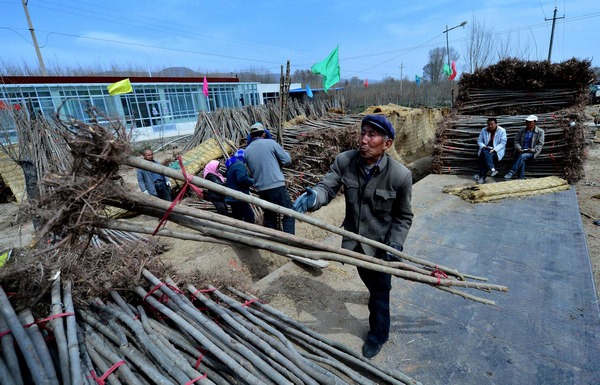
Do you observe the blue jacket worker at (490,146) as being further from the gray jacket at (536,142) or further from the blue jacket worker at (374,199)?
the blue jacket worker at (374,199)

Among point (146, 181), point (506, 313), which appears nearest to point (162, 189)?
point (146, 181)

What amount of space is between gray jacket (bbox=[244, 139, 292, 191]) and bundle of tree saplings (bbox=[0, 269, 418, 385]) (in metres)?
2.05

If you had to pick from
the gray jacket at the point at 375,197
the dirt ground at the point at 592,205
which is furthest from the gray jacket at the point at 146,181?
the dirt ground at the point at 592,205

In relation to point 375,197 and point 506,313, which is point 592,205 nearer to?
point 506,313

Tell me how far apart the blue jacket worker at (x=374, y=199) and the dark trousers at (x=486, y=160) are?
5.73 metres

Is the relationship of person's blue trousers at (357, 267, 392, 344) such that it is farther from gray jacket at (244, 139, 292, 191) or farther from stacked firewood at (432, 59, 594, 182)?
stacked firewood at (432, 59, 594, 182)

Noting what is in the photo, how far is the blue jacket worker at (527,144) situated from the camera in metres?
6.31

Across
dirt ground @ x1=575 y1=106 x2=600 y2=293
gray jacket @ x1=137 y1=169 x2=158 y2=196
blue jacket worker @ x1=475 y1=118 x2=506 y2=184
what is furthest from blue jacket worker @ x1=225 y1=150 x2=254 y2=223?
blue jacket worker @ x1=475 y1=118 x2=506 y2=184

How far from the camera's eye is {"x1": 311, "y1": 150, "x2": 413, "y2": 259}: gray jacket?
223cm

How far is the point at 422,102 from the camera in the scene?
83.0 feet

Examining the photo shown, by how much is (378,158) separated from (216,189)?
1.32m

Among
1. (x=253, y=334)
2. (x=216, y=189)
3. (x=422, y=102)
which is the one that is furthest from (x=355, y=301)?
(x=422, y=102)

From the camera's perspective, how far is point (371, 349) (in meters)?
2.42

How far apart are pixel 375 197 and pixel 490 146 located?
606 centimetres
